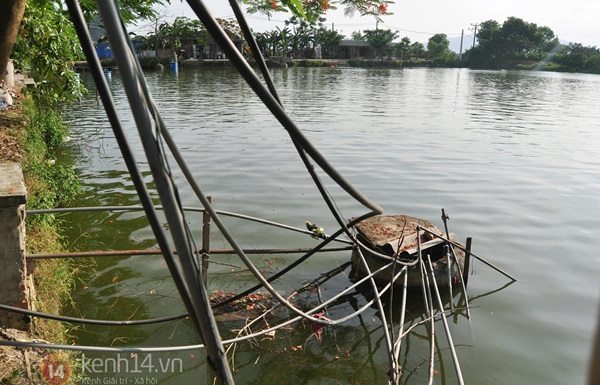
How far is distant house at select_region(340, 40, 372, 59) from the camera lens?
8400cm

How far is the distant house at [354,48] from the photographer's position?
8400cm

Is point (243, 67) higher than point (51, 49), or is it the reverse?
point (51, 49)

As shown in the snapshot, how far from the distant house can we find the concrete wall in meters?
84.0

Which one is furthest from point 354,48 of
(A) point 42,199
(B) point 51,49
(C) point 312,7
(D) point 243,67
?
(D) point 243,67

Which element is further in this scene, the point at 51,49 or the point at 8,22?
the point at 51,49

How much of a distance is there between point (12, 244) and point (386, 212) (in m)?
7.32

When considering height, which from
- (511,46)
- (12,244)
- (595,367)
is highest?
(511,46)

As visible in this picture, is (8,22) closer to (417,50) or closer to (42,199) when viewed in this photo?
(42,199)

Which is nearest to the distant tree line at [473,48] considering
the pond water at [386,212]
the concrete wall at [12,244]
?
the pond water at [386,212]

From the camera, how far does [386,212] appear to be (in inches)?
388

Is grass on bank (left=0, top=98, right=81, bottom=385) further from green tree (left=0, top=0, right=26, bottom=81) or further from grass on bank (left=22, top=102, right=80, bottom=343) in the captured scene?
green tree (left=0, top=0, right=26, bottom=81)

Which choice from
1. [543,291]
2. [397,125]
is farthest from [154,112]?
Answer: [397,125]

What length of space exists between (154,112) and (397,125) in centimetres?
1884

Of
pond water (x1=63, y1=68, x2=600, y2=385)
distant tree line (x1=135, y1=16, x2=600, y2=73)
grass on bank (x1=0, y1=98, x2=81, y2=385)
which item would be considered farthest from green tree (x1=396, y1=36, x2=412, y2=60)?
grass on bank (x1=0, y1=98, x2=81, y2=385)
